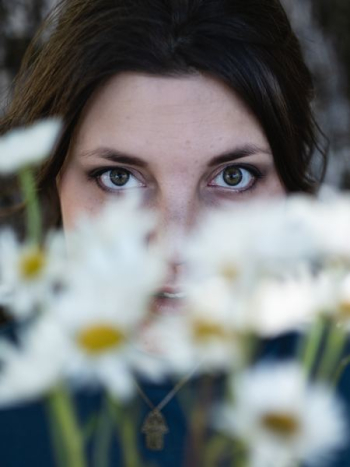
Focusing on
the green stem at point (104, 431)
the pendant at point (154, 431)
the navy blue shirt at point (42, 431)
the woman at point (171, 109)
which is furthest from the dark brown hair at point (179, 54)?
the green stem at point (104, 431)

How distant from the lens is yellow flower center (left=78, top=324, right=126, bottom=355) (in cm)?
15

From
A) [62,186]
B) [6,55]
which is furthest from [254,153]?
[6,55]

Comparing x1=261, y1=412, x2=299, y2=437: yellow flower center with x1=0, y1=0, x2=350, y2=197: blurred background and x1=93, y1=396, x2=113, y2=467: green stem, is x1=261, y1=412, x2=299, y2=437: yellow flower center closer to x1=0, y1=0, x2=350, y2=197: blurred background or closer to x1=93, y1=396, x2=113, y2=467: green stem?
x1=93, y1=396, x2=113, y2=467: green stem

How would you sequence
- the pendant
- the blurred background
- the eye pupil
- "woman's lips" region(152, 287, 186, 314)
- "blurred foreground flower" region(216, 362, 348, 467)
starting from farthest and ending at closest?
the blurred background
the eye pupil
"woman's lips" region(152, 287, 186, 314)
the pendant
"blurred foreground flower" region(216, 362, 348, 467)

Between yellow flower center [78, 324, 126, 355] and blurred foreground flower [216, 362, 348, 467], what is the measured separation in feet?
0.08

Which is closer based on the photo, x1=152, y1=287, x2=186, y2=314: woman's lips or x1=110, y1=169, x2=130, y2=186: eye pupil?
x1=152, y1=287, x2=186, y2=314: woman's lips

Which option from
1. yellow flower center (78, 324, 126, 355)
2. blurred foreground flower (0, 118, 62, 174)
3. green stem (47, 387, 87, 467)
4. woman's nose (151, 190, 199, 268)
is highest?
blurred foreground flower (0, 118, 62, 174)

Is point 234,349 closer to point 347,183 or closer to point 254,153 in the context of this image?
point 254,153

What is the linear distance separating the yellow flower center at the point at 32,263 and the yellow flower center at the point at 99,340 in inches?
1.2

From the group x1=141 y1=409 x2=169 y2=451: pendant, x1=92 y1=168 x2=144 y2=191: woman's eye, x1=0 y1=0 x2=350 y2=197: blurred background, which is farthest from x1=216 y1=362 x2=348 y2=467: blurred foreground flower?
x1=0 y1=0 x2=350 y2=197: blurred background

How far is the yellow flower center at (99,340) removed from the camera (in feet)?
0.50

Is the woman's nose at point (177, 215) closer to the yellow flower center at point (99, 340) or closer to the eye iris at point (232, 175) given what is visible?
the eye iris at point (232, 175)

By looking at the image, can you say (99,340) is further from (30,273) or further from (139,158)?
(139,158)

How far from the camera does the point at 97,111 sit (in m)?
0.85
